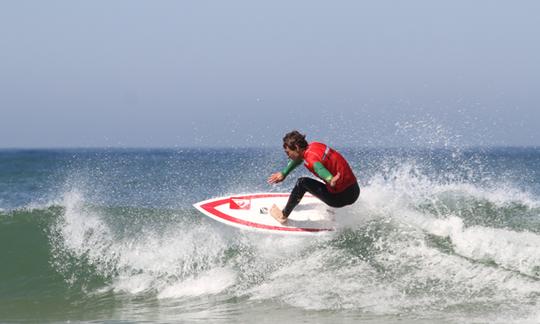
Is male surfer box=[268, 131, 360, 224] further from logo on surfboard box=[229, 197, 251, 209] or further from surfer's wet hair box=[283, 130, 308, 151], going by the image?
logo on surfboard box=[229, 197, 251, 209]

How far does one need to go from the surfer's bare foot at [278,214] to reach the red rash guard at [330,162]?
35.3 inches

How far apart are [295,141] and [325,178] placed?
2.08 feet

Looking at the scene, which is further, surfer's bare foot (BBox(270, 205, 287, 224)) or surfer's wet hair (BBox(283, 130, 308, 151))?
surfer's bare foot (BBox(270, 205, 287, 224))

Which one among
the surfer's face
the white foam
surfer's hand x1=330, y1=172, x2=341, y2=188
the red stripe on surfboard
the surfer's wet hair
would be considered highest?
the surfer's wet hair

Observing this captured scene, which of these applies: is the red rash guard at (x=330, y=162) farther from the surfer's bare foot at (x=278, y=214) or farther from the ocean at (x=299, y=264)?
the ocean at (x=299, y=264)

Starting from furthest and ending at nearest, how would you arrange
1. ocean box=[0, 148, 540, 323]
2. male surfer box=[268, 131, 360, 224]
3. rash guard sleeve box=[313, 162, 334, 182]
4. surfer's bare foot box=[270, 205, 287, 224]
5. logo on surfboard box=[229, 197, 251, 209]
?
logo on surfboard box=[229, 197, 251, 209] → surfer's bare foot box=[270, 205, 287, 224] → male surfer box=[268, 131, 360, 224] → rash guard sleeve box=[313, 162, 334, 182] → ocean box=[0, 148, 540, 323]

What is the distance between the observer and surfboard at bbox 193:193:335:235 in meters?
9.71

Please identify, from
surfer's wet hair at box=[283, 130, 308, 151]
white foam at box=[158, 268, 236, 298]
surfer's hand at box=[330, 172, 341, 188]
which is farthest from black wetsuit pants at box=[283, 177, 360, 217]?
white foam at box=[158, 268, 236, 298]

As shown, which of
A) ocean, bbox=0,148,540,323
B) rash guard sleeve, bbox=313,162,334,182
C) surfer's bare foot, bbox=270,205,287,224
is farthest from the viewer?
surfer's bare foot, bbox=270,205,287,224

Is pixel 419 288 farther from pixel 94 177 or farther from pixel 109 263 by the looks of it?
pixel 94 177

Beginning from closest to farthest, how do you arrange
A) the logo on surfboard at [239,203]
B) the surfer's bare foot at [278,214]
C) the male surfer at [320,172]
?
the male surfer at [320,172] < the surfer's bare foot at [278,214] < the logo on surfboard at [239,203]

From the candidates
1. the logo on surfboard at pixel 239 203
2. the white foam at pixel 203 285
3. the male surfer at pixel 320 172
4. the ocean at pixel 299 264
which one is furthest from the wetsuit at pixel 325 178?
the white foam at pixel 203 285

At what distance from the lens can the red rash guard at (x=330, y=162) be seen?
8.61 m

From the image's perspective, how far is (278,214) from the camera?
9664 millimetres
